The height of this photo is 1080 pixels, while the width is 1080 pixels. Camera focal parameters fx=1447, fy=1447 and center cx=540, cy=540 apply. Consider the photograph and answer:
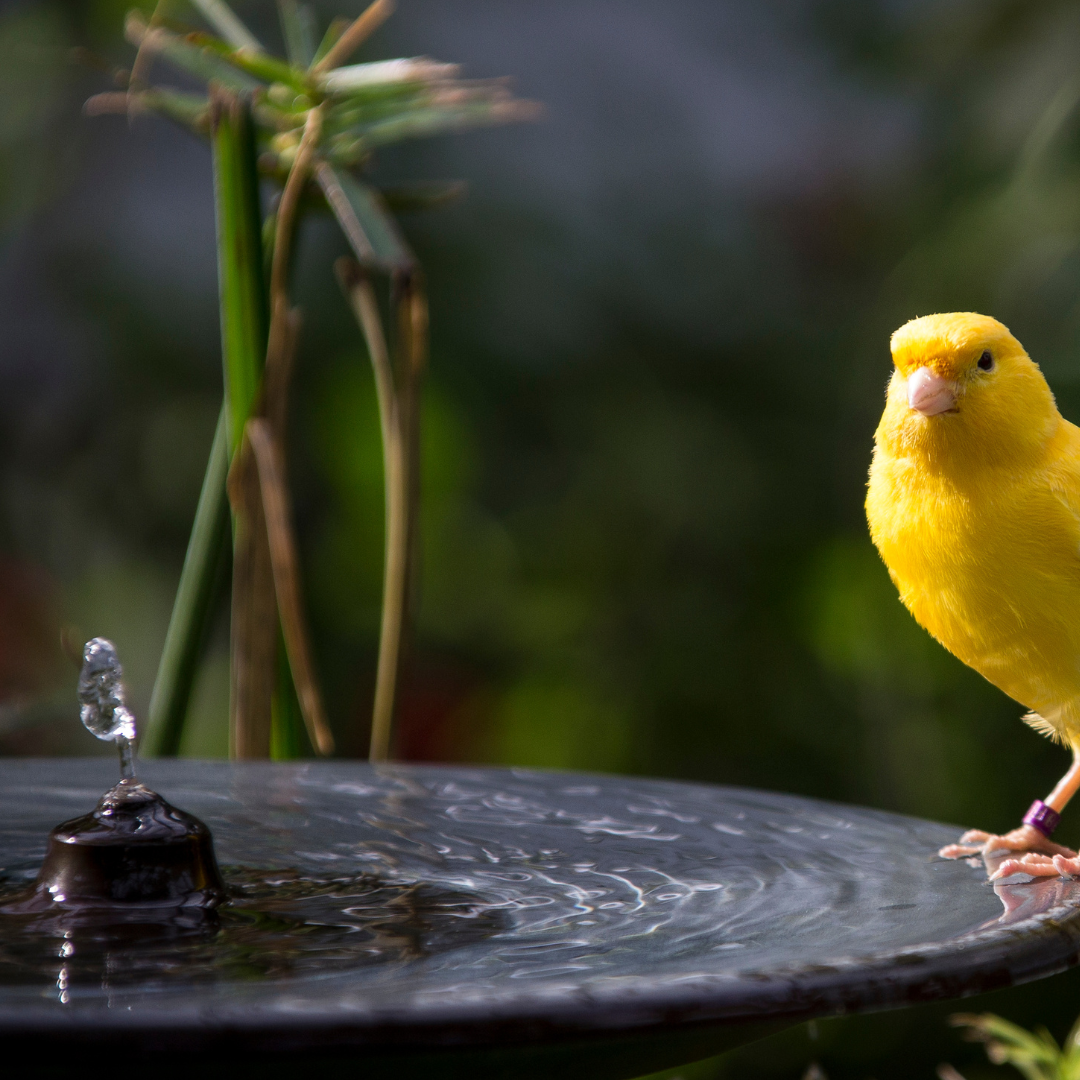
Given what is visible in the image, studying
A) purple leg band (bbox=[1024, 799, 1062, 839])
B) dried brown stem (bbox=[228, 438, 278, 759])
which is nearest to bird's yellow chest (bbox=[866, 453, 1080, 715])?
purple leg band (bbox=[1024, 799, 1062, 839])

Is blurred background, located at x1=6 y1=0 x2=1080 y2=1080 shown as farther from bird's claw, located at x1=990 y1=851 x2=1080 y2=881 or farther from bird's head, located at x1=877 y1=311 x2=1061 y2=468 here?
bird's claw, located at x1=990 y1=851 x2=1080 y2=881

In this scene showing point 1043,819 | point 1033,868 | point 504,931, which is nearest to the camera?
point 504,931

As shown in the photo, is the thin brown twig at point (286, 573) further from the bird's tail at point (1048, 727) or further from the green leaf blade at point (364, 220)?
the bird's tail at point (1048, 727)

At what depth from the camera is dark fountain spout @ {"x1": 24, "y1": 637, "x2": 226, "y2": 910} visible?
911 millimetres

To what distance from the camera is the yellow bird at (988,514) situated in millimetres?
1202

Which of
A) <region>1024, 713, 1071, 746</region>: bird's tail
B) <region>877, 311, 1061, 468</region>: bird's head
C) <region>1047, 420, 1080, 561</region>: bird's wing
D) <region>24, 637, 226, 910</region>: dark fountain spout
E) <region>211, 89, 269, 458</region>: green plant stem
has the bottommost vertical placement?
<region>1024, 713, 1071, 746</region>: bird's tail

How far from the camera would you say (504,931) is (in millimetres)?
866

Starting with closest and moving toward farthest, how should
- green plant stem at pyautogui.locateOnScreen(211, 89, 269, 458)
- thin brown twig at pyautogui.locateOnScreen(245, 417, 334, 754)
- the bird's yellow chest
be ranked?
the bird's yellow chest < thin brown twig at pyautogui.locateOnScreen(245, 417, 334, 754) < green plant stem at pyautogui.locateOnScreen(211, 89, 269, 458)

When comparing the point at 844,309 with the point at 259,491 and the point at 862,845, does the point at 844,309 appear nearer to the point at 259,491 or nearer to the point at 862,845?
the point at 259,491

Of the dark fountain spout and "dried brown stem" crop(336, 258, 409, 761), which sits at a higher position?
"dried brown stem" crop(336, 258, 409, 761)

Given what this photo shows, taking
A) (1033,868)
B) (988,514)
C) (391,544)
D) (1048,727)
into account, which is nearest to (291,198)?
(391,544)

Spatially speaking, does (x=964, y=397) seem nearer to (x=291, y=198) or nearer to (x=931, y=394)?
(x=931, y=394)

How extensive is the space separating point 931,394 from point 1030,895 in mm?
489

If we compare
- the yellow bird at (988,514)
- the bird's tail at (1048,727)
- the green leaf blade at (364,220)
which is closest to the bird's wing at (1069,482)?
the yellow bird at (988,514)
